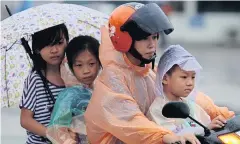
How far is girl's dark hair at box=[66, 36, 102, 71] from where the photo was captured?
398 centimetres

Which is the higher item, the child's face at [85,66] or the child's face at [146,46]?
the child's face at [146,46]

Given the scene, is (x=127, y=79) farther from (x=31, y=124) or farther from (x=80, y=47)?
(x=31, y=124)

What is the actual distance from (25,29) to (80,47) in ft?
1.39

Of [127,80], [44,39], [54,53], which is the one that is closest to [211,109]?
[127,80]

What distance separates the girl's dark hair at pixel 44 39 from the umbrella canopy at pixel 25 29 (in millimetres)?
86

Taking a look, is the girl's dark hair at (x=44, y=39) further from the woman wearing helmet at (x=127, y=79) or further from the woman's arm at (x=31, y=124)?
the woman wearing helmet at (x=127, y=79)

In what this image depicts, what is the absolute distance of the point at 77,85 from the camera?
406cm

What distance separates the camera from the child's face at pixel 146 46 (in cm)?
343

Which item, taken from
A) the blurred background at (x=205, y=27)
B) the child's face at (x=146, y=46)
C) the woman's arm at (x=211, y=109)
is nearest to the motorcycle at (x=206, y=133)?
the child's face at (x=146, y=46)

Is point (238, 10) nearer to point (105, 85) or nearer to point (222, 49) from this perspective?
point (222, 49)

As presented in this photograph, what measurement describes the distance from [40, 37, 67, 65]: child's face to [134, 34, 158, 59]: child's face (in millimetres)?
938

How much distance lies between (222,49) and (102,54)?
74.8ft

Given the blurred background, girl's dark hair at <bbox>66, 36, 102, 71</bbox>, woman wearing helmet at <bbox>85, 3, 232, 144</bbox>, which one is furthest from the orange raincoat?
the blurred background

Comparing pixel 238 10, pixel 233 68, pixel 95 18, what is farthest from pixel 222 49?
pixel 95 18
